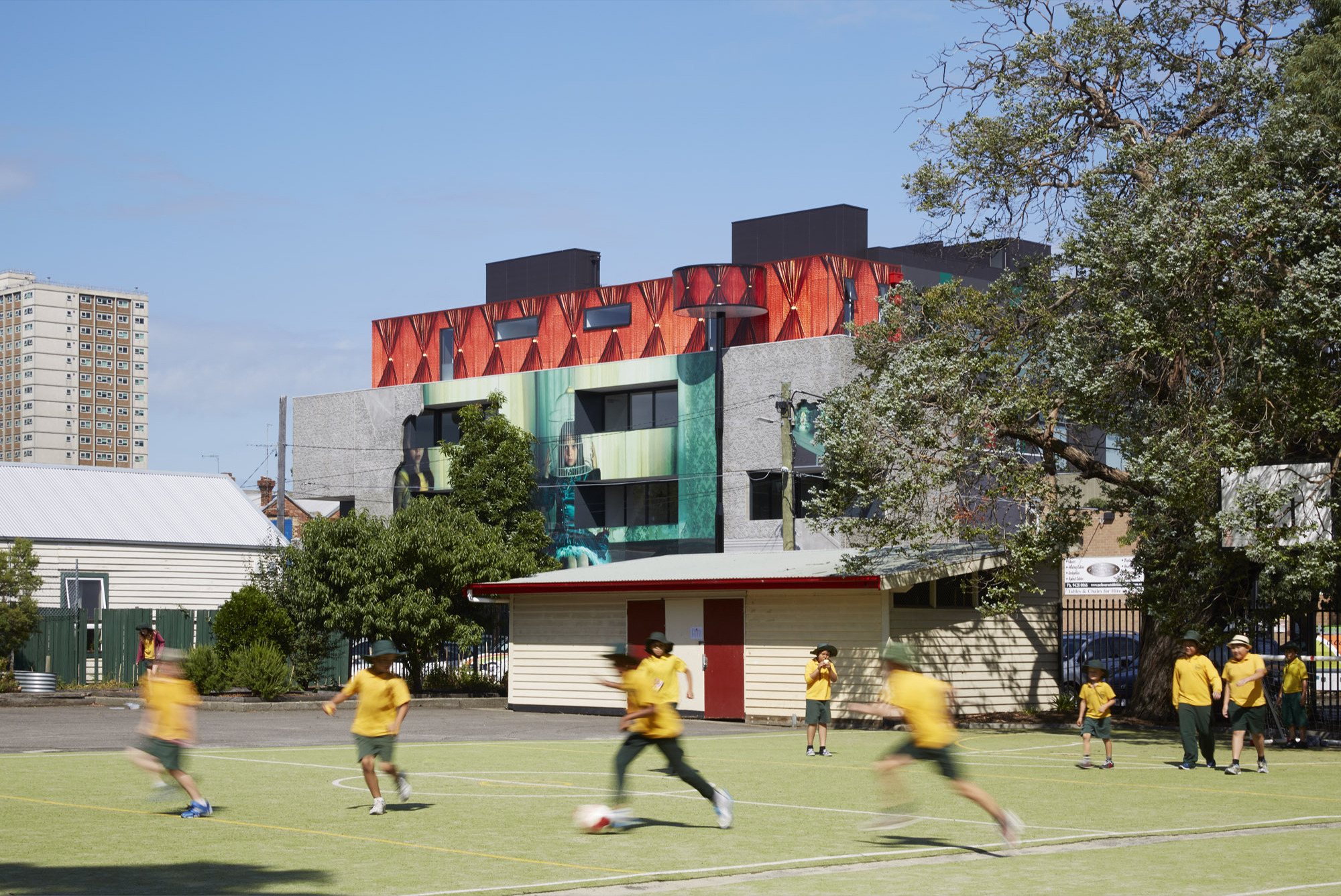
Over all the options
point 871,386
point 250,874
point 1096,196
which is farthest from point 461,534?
point 250,874

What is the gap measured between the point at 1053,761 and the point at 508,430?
101ft

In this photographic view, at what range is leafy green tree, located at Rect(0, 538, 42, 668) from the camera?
32781 mm

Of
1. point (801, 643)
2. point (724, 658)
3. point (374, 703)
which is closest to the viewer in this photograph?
point (374, 703)

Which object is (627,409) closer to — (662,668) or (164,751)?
(662,668)

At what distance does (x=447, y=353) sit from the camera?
212ft

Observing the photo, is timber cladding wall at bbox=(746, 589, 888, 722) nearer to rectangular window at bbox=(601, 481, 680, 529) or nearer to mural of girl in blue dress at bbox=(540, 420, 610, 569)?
rectangular window at bbox=(601, 481, 680, 529)

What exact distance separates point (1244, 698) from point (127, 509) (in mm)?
32826

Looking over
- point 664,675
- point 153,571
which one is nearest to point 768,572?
point 664,675

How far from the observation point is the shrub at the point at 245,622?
32656 millimetres

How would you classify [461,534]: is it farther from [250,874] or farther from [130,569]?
[250,874]

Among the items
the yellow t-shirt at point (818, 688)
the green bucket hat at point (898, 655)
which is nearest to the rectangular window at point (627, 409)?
the yellow t-shirt at point (818, 688)

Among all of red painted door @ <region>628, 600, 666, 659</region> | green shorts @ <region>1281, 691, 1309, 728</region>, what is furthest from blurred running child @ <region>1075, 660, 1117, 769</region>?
red painted door @ <region>628, 600, 666, 659</region>

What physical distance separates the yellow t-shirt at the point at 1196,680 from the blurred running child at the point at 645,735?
799 cm

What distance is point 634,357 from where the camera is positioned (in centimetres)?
5762
